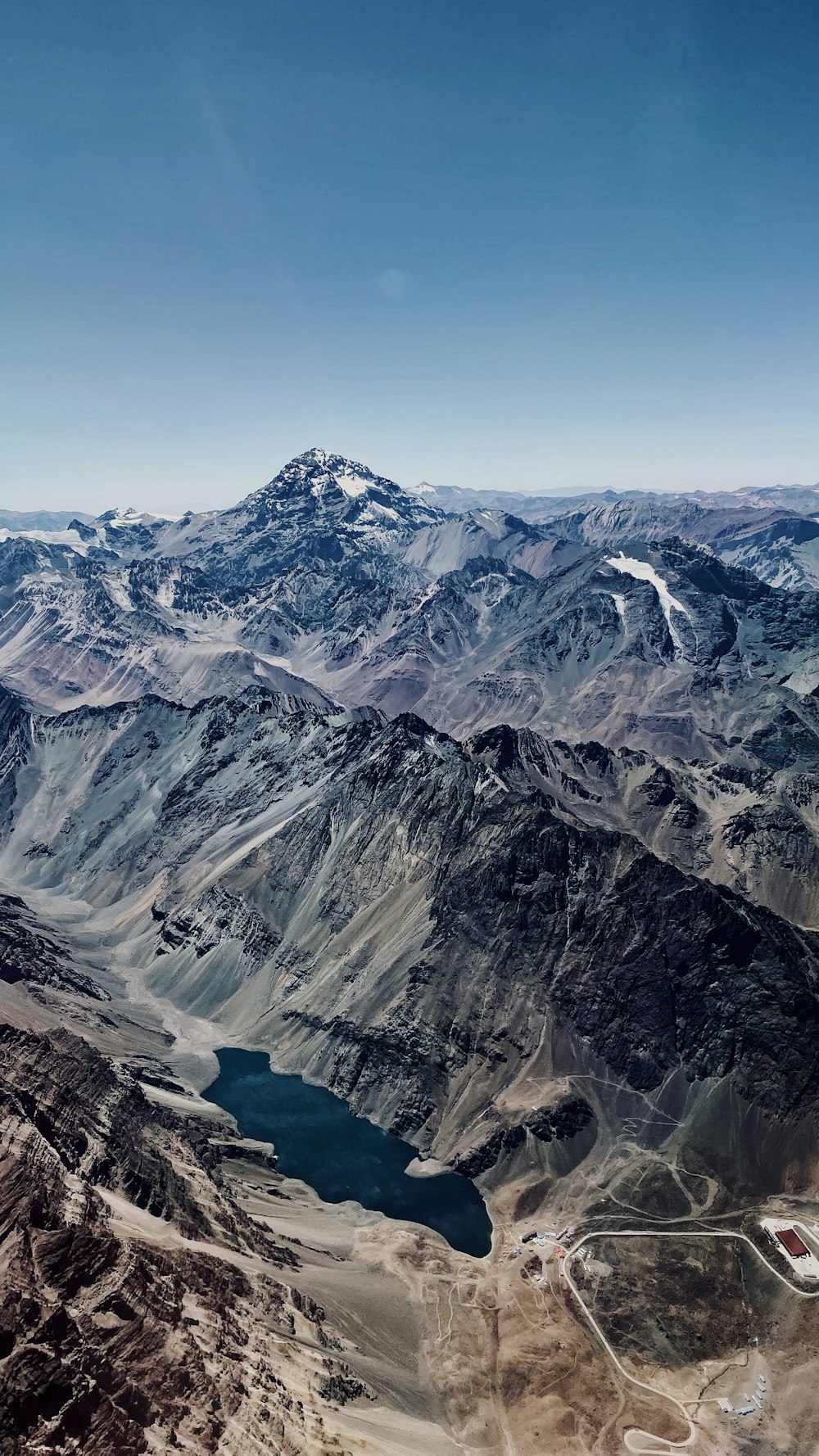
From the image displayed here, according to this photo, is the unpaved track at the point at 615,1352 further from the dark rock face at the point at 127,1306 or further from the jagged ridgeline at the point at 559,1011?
the dark rock face at the point at 127,1306

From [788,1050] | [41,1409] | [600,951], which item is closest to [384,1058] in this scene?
[600,951]

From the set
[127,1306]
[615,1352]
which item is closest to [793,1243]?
[615,1352]

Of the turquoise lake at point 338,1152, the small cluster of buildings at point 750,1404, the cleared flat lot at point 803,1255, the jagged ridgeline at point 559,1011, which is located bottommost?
the turquoise lake at point 338,1152

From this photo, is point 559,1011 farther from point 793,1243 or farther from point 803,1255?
point 803,1255

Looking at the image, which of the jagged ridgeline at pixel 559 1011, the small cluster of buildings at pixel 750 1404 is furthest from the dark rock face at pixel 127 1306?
the jagged ridgeline at pixel 559 1011

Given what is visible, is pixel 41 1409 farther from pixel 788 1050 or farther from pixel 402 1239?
pixel 788 1050

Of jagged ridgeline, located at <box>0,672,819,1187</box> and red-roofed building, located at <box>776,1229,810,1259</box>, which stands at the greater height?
jagged ridgeline, located at <box>0,672,819,1187</box>

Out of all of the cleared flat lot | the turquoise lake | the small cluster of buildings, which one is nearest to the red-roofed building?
the cleared flat lot

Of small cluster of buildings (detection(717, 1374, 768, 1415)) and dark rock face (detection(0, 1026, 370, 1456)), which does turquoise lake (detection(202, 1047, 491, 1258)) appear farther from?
small cluster of buildings (detection(717, 1374, 768, 1415))
